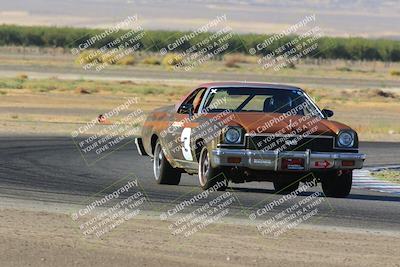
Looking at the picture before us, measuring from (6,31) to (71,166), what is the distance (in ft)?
445

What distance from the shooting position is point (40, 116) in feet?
124

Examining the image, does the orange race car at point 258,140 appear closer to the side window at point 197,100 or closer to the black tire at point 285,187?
the side window at point 197,100

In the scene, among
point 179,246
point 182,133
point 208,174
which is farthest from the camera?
point 182,133

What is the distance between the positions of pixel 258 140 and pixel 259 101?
1468mm

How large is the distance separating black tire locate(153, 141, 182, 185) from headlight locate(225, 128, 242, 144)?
Result: 7.13 ft

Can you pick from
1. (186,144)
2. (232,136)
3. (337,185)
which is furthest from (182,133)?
(337,185)

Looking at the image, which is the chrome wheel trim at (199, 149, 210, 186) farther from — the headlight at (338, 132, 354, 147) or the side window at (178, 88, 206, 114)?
the headlight at (338, 132, 354, 147)

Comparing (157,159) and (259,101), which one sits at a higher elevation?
(259,101)

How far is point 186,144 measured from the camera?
53.4 feet

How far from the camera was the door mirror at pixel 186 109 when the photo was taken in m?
16.5

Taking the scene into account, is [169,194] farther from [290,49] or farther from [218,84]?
[290,49]

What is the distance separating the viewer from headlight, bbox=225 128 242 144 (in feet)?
50.1

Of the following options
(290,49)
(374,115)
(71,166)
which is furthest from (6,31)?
(71,166)

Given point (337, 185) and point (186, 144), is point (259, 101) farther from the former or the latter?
point (337, 185)
